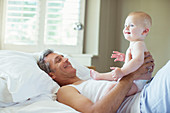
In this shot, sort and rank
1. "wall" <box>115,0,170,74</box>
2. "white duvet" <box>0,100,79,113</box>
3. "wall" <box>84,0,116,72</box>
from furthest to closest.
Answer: "wall" <box>84,0,116,72</box>
"wall" <box>115,0,170,74</box>
"white duvet" <box>0,100,79,113</box>

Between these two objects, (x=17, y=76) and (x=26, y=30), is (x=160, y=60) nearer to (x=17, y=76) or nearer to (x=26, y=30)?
(x=26, y=30)

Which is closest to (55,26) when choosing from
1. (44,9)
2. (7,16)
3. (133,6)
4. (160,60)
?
(44,9)

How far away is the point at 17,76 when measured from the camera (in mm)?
1406

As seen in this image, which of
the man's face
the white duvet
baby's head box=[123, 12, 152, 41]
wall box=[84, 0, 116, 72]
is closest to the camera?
the white duvet

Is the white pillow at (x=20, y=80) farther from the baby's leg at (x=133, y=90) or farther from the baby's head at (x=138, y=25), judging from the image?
the baby's head at (x=138, y=25)

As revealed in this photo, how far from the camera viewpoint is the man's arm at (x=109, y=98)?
1176mm

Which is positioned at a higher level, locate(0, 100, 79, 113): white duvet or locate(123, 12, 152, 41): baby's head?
locate(123, 12, 152, 41): baby's head

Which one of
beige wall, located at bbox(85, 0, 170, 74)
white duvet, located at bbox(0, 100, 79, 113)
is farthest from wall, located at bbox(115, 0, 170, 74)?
white duvet, located at bbox(0, 100, 79, 113)

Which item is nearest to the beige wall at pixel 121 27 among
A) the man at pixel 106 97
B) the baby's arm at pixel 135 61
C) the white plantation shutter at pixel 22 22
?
the white plantation shutter at pixel 22 22

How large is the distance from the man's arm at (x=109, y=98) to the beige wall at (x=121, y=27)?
66.7 inches

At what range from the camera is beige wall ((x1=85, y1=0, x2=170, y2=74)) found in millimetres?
2949

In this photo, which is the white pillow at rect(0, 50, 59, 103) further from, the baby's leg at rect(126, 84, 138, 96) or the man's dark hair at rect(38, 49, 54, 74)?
the baby's leg at rect(126, 84, 138, 96)

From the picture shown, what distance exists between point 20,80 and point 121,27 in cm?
210

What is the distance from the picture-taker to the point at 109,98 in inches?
47.0
